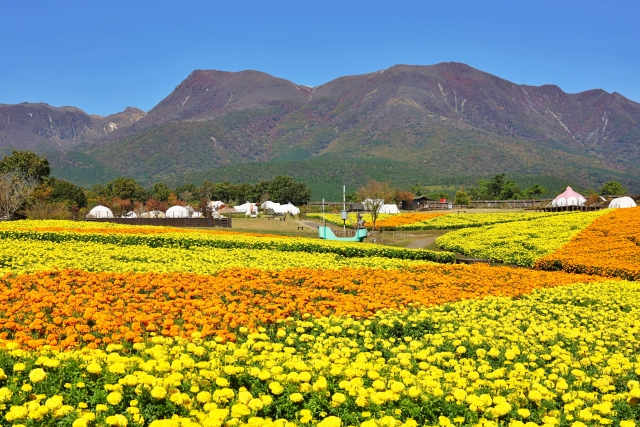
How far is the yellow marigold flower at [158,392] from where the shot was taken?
15.6 ft

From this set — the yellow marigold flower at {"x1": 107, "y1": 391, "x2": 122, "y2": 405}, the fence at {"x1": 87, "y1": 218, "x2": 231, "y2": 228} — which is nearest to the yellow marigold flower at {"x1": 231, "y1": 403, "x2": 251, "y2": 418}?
the yellow marigold flower at {"x1": 107, "y1": 391, "x2": 122, "y2": 405}

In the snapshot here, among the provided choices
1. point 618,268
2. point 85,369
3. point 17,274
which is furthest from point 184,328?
point 618,268

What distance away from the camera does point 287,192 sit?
351 ft

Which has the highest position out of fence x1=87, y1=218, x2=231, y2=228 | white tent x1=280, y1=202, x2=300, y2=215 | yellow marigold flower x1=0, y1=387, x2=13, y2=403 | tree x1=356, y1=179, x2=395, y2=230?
tree x1=356, y1=179, x2=395, y2=230

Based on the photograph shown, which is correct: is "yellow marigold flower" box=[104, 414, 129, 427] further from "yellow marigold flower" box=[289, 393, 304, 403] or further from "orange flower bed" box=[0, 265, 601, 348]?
"orange flower bed" box=[0, 265, 601, 348]

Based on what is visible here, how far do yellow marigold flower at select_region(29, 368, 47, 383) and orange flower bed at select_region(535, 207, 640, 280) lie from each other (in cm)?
1649

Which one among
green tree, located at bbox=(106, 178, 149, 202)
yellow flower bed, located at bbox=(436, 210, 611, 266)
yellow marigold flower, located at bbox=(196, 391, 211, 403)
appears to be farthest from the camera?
green tree, located at bbox=(106, 178, 149, 202)

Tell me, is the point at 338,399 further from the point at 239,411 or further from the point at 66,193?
the point at 66,193

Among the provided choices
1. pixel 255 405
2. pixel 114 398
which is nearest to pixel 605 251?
pixel 255 405

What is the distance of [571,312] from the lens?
33.8 ft

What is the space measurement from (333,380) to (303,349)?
1.36m

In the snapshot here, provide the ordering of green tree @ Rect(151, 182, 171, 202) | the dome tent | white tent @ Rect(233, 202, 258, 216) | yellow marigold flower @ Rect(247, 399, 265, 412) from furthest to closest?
green tree @ Rect(151, 182, 171, 202) < white tent @ Rect(233, 202, 258, 216) < the dome tent < yellow marigold flower @ Rect(247, 399, 265, 412)

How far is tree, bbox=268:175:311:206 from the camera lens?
107 meters

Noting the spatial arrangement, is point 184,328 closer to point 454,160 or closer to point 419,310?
point 419,310
